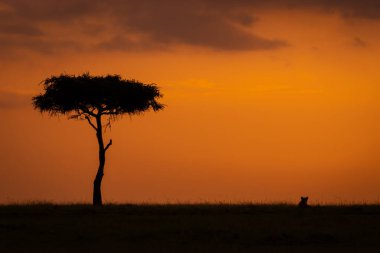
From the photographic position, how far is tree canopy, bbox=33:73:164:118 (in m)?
53.6

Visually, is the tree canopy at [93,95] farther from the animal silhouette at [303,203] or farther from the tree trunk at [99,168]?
the animal silhouette at [303,203]

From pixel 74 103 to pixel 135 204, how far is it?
33.0 ft
